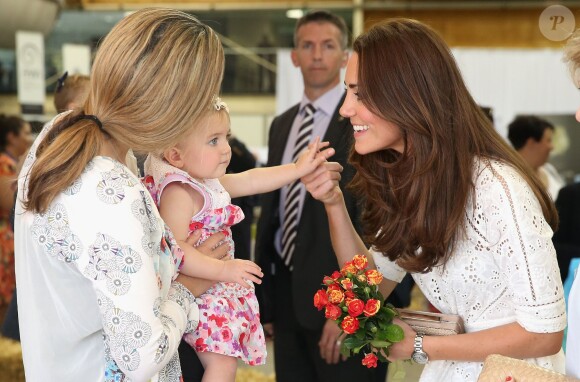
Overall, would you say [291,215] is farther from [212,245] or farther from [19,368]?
[19,368]

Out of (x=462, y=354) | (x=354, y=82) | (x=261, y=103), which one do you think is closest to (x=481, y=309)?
(x=462, y=354)

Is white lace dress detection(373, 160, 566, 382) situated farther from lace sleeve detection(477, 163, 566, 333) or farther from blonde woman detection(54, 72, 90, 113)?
blonde woman detection(54, 72, 90, 113)

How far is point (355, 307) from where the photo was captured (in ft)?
Answer: 6.32

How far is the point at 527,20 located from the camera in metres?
10.4

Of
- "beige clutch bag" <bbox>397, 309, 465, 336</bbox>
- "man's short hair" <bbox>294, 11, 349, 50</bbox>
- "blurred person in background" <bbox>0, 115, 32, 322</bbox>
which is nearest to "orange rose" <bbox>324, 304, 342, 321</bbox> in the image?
"beige clutch bag" <bbox>397, 309, 465, 336</bbox>

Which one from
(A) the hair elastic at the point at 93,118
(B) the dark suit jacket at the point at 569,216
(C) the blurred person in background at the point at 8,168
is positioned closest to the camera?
(A) the hair elastic at the point at 93,118

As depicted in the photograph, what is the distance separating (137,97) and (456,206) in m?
0.90

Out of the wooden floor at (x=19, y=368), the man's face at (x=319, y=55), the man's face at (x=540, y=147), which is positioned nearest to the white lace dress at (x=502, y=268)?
the man's face at (x=319, y=55)

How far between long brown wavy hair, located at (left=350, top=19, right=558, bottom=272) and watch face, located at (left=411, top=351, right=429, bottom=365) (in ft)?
0.77

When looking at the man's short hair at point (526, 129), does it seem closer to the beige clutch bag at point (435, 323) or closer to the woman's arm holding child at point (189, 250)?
the beige clutch bag at point (435, 323)

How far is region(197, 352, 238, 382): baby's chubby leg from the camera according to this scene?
2053 mm

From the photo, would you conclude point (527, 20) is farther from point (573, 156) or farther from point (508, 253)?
point (508, 253)

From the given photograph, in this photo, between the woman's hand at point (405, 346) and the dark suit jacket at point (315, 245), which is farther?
the dark suit jacket at point (315, 245)

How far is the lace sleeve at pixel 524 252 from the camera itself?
191 centimetres
